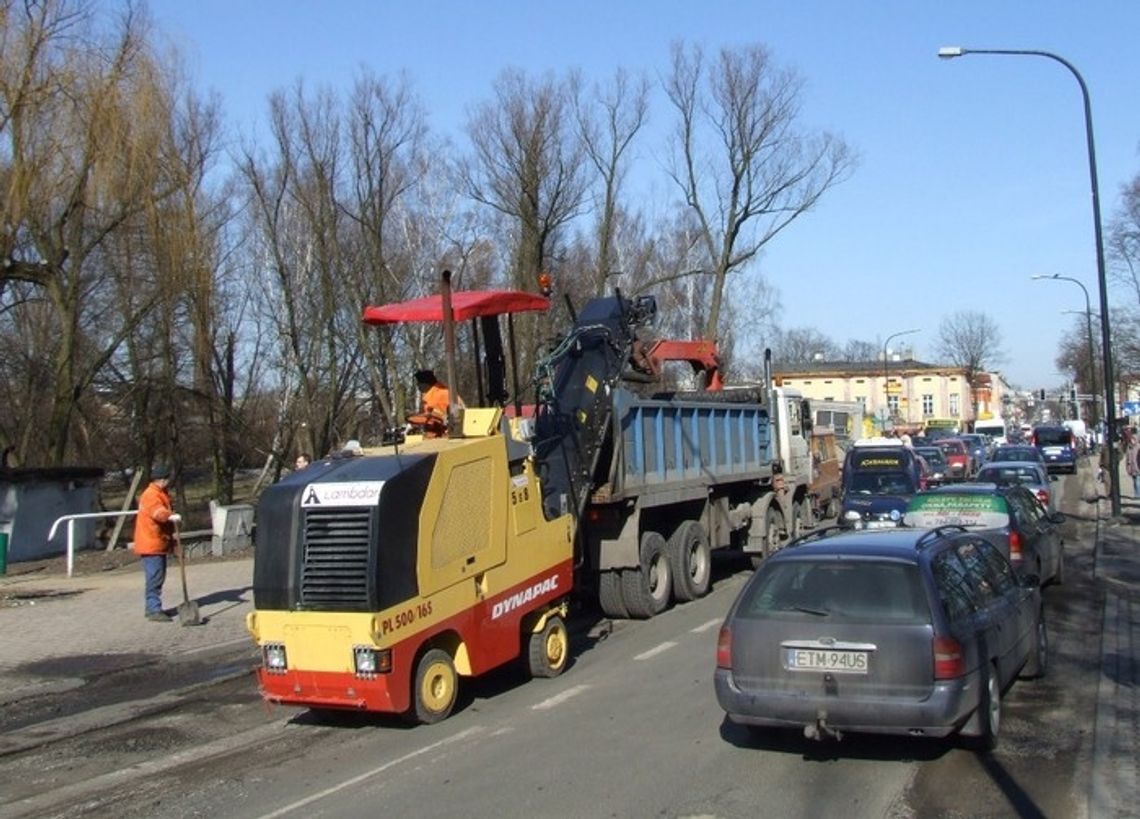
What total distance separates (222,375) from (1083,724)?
2707 cm

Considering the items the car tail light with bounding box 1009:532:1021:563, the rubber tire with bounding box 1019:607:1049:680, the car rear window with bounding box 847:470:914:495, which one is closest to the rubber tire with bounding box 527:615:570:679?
the rubber tire with bounding box 1019:607:1049:680

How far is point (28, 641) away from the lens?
13609 millimetres

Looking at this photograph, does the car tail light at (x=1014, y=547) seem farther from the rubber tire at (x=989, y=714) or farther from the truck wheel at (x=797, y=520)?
the truck wheel at (x=797, y=520)

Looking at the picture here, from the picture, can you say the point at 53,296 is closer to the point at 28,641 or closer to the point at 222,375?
the point at 222,375

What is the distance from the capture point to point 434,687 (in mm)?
9203

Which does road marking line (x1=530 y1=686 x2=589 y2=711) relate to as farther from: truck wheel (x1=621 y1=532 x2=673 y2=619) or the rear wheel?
the rear wheel

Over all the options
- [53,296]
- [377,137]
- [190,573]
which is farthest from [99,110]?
[377,137]

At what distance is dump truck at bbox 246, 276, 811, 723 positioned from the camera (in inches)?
344

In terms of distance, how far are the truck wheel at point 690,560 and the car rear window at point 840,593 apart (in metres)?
7.31

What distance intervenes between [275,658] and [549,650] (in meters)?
2.82

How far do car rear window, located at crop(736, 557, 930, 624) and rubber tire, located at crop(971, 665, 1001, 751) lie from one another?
0.78 m

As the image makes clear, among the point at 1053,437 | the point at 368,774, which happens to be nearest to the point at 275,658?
the point at 368,774

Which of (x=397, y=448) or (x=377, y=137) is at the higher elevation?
(x=377, y=137)

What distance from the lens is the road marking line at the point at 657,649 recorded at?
11.8 m
